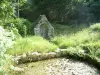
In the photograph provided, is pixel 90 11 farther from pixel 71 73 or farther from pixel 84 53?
pixel 71 73

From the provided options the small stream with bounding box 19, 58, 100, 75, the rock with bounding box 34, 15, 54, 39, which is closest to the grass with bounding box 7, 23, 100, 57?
the small stream with bounding box 19, 58, 100, 75

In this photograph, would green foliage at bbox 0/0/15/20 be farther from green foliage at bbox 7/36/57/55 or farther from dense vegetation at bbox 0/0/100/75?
dense vegetation at bbox 0/0/100/75

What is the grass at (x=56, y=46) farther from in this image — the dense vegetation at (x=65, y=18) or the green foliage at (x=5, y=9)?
the green foliage at (x=5, y=9)

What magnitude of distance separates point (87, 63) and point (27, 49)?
8.91ft

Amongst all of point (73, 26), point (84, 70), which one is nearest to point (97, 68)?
point (84, 70)

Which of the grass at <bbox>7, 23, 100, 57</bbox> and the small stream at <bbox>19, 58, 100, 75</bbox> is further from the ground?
the grass at <bbox>7, 23, 100, 57</bbox>

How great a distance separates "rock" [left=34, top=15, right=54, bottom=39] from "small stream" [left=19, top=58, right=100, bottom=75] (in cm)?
502

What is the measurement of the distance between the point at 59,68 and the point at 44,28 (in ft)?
22.1

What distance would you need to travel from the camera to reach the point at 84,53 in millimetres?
9898

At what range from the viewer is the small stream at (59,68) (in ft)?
27.3

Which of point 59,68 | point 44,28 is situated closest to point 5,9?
point 59,68

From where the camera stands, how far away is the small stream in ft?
27.3

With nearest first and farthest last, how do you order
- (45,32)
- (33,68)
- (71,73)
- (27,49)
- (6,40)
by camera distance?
(6,40) < (71,73) < (33,68) < (27,49) < (45,32)

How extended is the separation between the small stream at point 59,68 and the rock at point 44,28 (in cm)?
502
